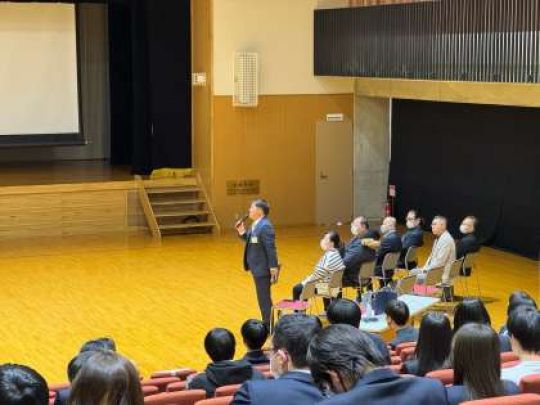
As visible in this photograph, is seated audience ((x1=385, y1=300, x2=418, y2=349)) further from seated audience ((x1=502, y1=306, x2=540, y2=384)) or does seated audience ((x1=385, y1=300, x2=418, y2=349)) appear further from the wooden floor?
the wooden floor

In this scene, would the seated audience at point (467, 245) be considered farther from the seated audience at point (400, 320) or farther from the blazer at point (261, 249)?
the seated audience at point (400, 320)

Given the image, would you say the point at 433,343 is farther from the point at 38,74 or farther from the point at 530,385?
the point at 38,74

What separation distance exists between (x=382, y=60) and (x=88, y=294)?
7071mm

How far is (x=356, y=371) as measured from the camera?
129 inches

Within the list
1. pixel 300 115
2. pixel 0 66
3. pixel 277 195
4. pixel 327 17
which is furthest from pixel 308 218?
pixel 0 66

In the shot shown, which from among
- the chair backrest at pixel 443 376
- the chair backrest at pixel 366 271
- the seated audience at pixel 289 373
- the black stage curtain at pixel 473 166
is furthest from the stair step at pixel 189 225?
the seated audience at pixel 289 373

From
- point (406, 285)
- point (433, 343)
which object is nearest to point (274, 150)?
point (406, 285)

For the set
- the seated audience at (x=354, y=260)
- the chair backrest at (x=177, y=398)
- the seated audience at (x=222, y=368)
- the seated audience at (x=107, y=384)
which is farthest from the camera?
the seated audience at (x=354, y=260)

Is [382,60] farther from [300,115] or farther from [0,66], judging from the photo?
[0,66]

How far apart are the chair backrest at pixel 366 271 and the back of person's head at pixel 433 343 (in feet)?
22.1

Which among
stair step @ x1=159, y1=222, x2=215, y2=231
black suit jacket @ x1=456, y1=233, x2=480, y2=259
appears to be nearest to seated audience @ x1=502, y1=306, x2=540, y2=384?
black suit jacket @ x1=456, y1=233, x2=480, y2=259

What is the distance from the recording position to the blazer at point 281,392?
11.7 ft

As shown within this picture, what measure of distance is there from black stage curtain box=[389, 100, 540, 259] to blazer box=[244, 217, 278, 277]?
733 centimetres

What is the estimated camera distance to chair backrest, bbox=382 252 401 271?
13.2 metres
